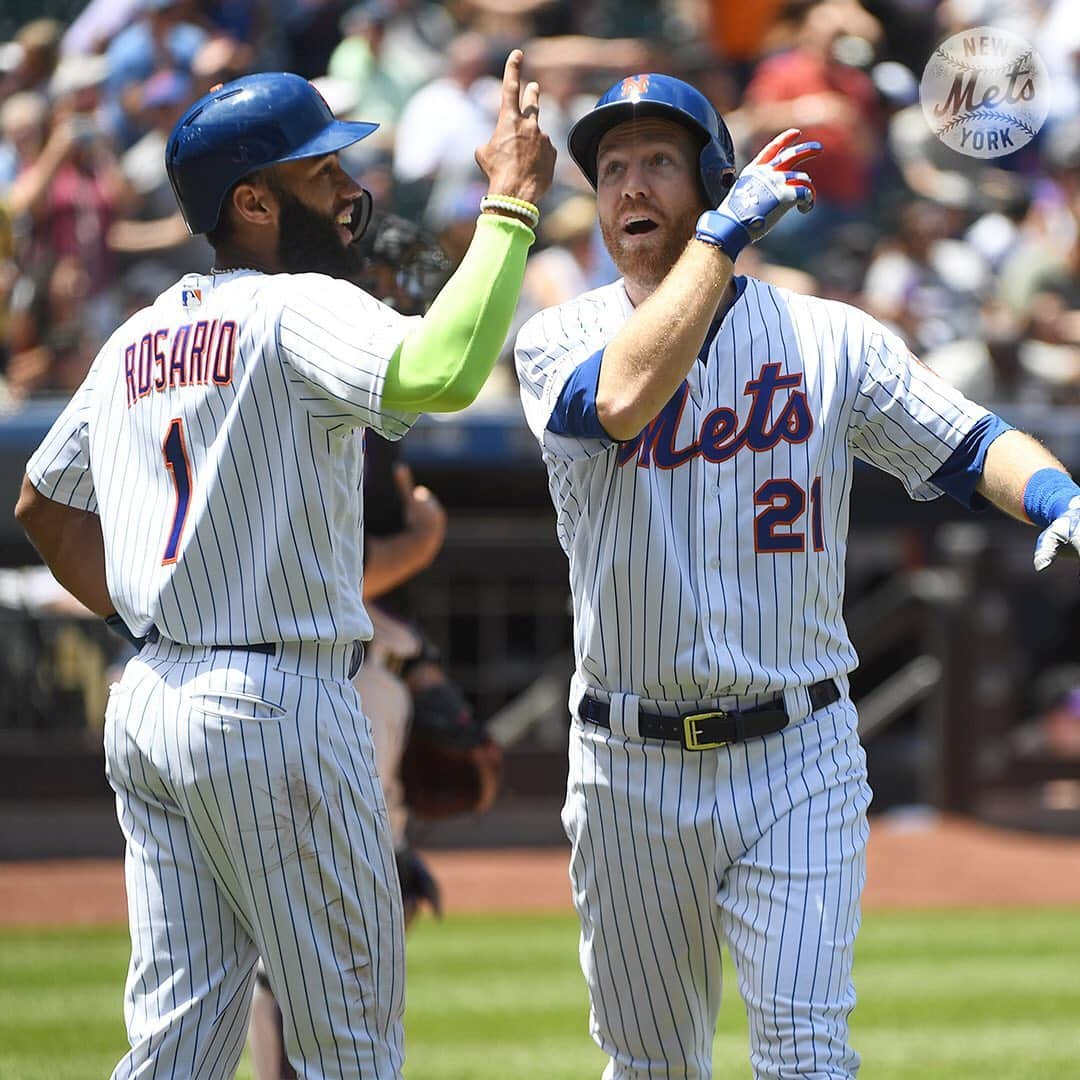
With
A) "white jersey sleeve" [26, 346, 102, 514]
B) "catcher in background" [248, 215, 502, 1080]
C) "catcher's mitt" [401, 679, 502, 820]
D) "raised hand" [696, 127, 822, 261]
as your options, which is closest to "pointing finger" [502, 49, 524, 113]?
"raised hand" [696, 127, 822, 261]

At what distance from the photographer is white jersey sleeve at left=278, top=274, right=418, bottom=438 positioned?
9.17ft

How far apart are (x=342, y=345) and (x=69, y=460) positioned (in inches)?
28.4

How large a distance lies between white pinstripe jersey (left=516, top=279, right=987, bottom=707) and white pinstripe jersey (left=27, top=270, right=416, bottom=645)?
450mm

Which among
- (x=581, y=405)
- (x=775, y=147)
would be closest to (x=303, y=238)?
(x=581, y=405)

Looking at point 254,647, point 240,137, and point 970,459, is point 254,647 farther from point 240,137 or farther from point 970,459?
point 970,459

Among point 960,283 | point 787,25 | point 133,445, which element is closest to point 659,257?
point 133,445

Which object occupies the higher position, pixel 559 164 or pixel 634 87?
pixel 559 164

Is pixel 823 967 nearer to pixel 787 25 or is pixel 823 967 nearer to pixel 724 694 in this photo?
pixel 724 694

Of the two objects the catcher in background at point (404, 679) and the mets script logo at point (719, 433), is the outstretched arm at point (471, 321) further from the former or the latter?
the catcher in background at point (404, 679)

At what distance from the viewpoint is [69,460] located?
3.28 metres

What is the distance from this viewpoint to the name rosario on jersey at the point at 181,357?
290 cm

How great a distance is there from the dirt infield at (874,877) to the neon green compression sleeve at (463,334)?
240 inches

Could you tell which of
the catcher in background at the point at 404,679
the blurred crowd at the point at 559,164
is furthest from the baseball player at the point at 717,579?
the blurred crowd at the point at 559,164

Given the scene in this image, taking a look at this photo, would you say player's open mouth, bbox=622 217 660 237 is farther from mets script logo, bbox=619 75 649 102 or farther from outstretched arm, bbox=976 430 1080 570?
outstretched arm, bbox=976 430 1080 570
